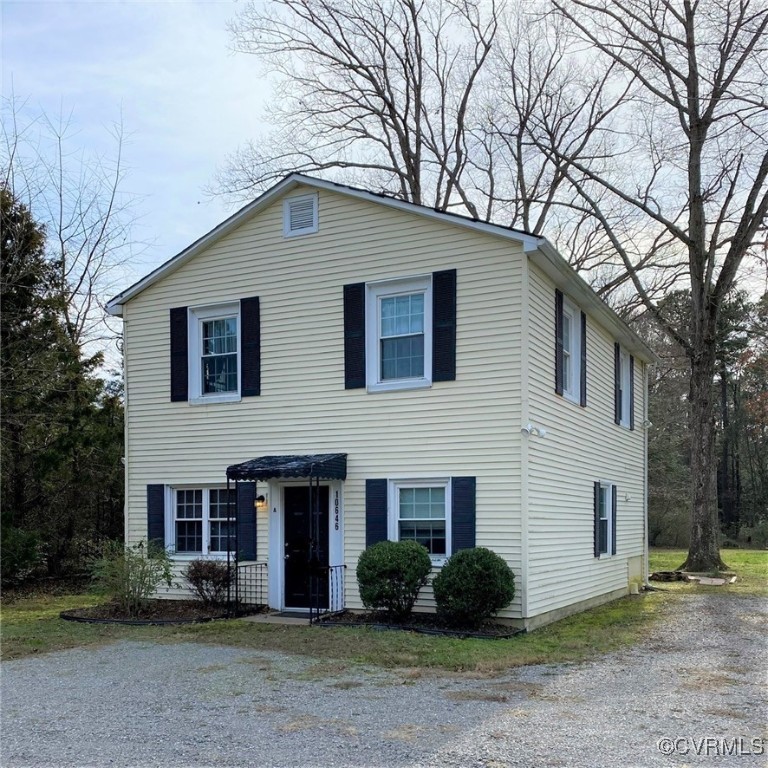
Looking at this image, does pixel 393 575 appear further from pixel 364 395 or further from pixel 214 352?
pixel 214 352

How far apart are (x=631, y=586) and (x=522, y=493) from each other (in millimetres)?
7060

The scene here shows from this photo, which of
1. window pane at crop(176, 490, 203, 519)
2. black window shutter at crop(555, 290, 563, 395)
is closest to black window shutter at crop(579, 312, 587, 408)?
black window shutter at crop(555, 290, 563, 395)

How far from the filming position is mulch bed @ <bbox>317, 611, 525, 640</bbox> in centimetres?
1020

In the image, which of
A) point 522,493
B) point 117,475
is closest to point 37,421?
point 117,475

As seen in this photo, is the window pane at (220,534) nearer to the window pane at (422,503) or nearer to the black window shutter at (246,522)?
the black window shutter at (246,522)

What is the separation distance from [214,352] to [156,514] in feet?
9.49

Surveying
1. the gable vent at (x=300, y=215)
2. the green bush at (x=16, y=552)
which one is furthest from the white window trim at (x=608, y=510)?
the green bush at (x=16, y=552)

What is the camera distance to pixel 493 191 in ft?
88.7

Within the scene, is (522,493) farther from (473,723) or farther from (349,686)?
(473,723)

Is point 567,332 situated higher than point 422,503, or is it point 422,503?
point 567,332

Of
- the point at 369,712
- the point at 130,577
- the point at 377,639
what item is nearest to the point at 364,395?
the point at 377,639

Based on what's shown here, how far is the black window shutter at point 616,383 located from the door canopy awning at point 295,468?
6.63 metres

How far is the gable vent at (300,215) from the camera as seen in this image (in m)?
12.9

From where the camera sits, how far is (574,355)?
1355cm
